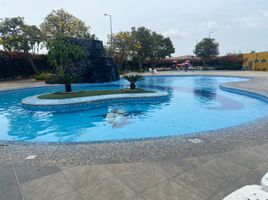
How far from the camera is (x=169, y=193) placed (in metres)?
2.34

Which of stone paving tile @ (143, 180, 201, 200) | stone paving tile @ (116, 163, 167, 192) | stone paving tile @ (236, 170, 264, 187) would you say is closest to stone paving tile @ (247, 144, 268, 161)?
stone paving tile @ (236, 170, 264, 187)

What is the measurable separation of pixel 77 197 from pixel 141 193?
0.79 meters

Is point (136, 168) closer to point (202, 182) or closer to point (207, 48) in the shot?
point (202, 182)

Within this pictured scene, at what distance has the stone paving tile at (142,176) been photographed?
8.27ft

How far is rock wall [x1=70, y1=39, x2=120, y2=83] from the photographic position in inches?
792

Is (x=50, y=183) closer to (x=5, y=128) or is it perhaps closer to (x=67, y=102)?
(x=5, y=128)

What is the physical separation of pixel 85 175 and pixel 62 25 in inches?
1103

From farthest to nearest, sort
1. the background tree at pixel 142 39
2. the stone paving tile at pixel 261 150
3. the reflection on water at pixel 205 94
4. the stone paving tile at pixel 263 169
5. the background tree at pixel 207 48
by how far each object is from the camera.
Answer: the background tree at pixel 207 48
the background tree at pixel 142 39
the reflection on water at pixel 205 94
the stone paving tile at pixel 261 150
the stone paving tile at pixel 263 169

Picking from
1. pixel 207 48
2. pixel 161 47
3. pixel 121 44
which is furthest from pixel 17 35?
pixel 207 48

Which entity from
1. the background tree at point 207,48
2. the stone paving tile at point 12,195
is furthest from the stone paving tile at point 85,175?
the background tree at point 207,48

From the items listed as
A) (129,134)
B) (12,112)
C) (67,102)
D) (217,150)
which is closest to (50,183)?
(217,150)

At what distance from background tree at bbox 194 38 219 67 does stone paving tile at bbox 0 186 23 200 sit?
42.4m

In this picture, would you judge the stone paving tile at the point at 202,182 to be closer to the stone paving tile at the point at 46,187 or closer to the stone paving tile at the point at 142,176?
the stone paving tile at the point at 142,176

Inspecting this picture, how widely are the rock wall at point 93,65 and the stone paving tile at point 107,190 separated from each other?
18.6 metres
